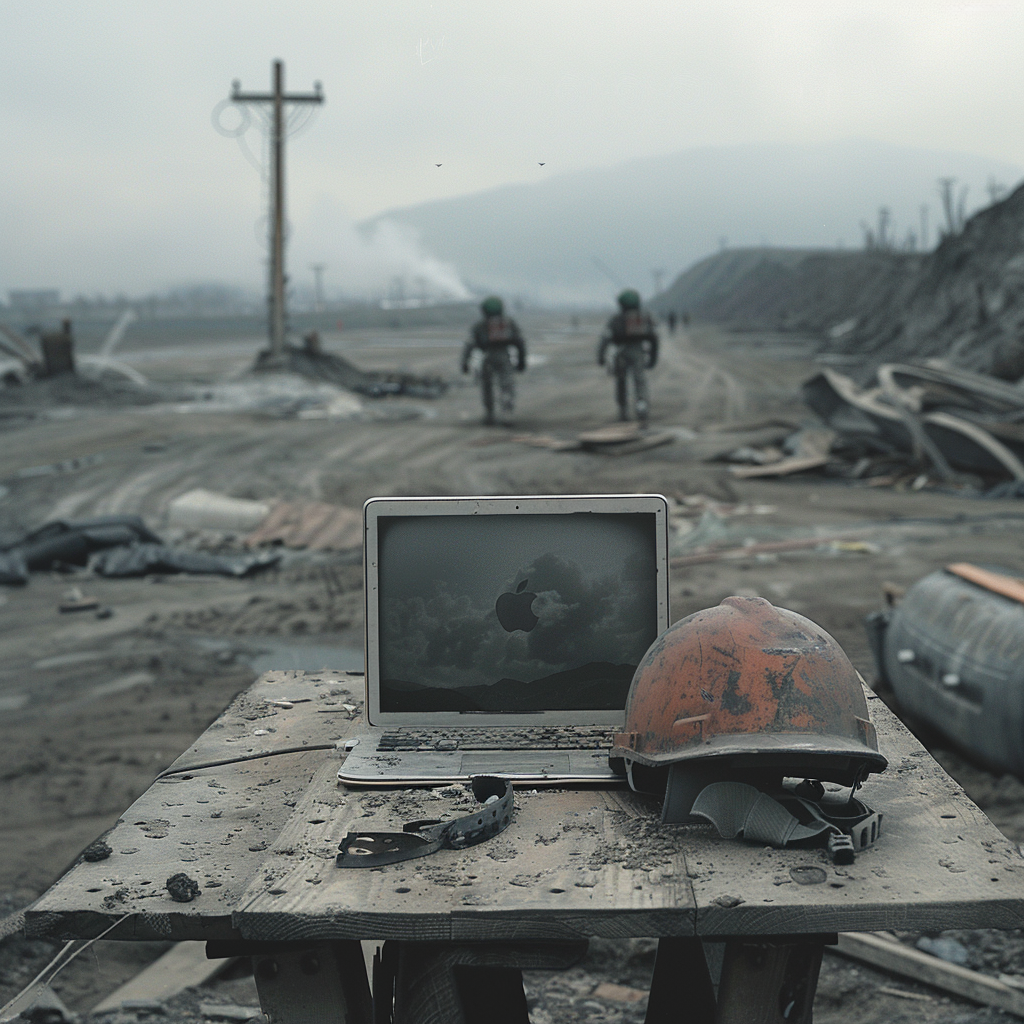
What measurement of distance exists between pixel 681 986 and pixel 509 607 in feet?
3.34

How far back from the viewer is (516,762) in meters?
2.42

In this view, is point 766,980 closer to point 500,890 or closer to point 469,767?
point 500,890

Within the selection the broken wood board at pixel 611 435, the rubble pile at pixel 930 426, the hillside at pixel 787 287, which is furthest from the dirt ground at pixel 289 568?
the hillside at pixel 787 287

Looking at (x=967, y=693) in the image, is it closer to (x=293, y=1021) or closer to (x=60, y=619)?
(x=293, y=1021)

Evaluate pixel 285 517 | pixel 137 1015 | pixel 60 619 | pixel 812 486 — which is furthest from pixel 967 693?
pixel 812 486

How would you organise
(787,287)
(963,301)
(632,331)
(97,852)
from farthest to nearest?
1. (787,287)
2. (963,301)
3. (632,331)
4. (97,852)

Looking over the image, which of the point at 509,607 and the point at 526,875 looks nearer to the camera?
the point at 526,875

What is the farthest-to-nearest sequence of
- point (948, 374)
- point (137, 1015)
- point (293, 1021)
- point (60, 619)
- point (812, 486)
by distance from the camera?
1. point (948, 374)
2. point (812, 486)
3. point (60, 619)
4. point (137, 1015)
5. point (293, 1021)

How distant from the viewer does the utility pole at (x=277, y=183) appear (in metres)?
26.2

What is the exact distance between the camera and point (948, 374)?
630 inches

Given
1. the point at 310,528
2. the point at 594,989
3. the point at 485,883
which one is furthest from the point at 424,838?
the point at 310,528

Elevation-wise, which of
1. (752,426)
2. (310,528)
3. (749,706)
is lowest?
(310,528)

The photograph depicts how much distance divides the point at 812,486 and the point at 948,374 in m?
3.66

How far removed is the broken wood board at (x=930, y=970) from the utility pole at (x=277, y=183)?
24.2 metres
